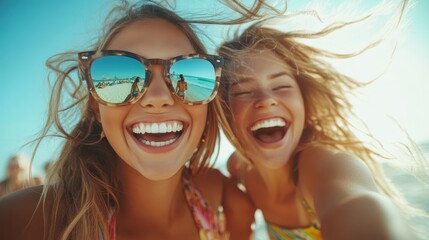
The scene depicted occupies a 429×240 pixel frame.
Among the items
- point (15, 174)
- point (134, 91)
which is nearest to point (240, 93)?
point (134, 91)

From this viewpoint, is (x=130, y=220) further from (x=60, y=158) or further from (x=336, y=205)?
(x=336, y=205)

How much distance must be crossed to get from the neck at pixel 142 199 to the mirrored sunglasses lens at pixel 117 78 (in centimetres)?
66

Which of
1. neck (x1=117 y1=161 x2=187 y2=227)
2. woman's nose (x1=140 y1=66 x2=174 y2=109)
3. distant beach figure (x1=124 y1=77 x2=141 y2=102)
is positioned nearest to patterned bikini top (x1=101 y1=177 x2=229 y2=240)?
neck (x1=117 y1=161 x2=187 y2=227)

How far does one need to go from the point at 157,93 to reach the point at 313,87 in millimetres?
1641

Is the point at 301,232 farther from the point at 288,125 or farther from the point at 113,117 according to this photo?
the point at 113,117

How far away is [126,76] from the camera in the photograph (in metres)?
1.70

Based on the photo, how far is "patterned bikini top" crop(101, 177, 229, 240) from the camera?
2207mm

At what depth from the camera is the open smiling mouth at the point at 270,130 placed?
95.9 inches

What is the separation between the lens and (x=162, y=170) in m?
1.79

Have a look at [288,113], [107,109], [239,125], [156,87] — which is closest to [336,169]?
[288,113]

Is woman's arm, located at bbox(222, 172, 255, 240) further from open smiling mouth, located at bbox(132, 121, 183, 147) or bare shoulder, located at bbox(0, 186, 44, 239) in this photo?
bare shoulder, located at bbox(0, 186, 44, 239)

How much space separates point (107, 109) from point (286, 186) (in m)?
1.73

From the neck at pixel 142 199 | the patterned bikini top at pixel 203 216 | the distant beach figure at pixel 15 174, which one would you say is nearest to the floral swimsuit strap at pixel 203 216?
the patterned bikini top at pixel 203 216

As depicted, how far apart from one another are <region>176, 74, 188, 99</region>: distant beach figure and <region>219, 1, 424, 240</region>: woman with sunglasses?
73 cm
